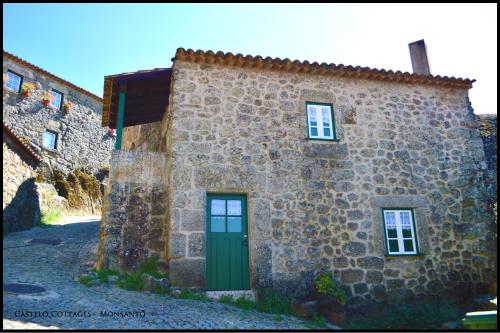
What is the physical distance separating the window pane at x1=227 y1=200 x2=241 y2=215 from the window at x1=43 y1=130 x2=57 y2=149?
13.5 metres

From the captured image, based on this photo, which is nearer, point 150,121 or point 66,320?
point 66,320

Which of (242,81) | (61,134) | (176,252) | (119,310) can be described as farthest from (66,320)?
(61,134)

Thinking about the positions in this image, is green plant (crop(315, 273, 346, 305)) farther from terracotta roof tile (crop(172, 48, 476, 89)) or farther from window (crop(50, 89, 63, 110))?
window (crop(50, 89, 63, 110))

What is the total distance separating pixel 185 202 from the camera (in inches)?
271

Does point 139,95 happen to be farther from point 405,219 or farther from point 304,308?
point 405,219

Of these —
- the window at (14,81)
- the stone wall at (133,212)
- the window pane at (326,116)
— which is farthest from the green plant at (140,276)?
the window at (14,81)

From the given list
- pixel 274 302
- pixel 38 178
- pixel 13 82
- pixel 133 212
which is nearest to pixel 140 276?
pixel 133 212

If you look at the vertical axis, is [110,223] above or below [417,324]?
above

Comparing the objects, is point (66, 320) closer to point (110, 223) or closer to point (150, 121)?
point (110, 223)

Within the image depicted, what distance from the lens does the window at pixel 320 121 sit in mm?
8133

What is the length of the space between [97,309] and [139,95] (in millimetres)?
5462

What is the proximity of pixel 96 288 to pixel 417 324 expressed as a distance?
5797 mm

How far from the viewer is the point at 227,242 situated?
23.0 ft

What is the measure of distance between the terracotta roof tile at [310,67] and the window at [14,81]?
12.5m
